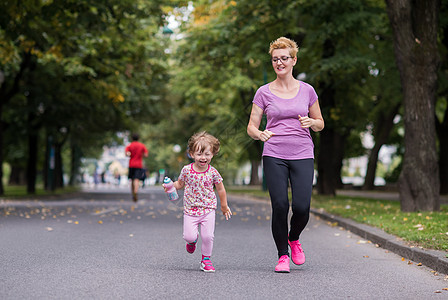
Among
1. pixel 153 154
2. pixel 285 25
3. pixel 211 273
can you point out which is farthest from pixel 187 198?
pixel 153 154

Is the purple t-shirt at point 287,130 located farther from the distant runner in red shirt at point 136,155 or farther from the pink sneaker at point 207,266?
the distant runner in red shirt at point 136,155

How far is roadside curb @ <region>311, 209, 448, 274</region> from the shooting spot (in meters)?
6.61

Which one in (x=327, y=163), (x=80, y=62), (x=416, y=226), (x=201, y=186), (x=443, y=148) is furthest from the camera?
(x=443, y=148)


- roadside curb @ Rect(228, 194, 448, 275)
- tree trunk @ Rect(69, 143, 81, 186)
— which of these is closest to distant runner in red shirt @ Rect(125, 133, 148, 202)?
roadside curb @ Rect(228, 194, 448, 275)

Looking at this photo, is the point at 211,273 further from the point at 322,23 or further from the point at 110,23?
the point at 322,23

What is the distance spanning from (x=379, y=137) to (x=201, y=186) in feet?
102

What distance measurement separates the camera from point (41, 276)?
18.9 ft

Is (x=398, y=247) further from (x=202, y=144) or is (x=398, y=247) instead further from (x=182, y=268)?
(x=202, y=144)

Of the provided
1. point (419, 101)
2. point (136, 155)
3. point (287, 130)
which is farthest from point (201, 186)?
point (136, 155)

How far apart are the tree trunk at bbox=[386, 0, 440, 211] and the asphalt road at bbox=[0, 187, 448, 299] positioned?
2815mm

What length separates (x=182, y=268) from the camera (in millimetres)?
6469

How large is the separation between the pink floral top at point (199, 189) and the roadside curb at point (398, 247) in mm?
2438

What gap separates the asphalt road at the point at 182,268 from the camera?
17.1 ft

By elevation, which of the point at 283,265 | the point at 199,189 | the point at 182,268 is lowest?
the point at 182,268
